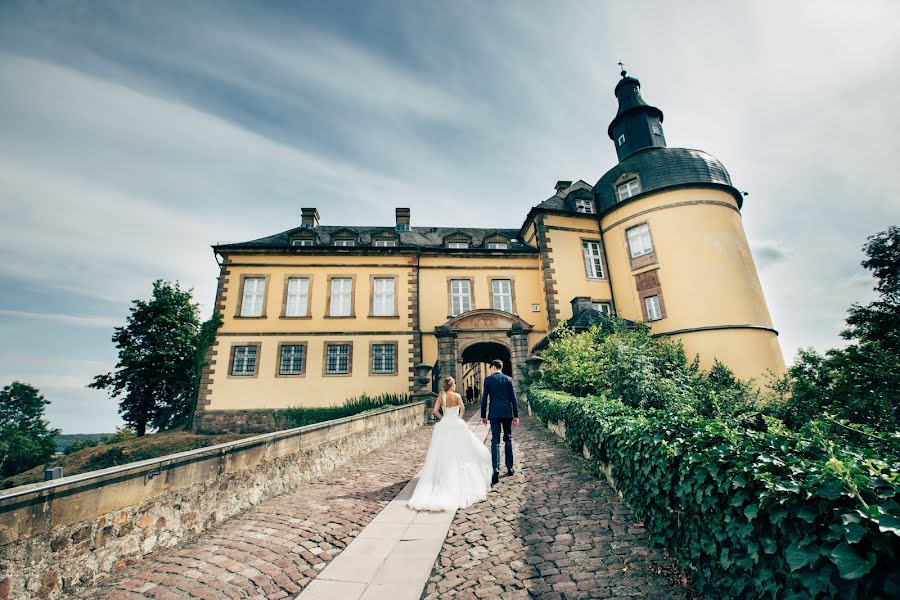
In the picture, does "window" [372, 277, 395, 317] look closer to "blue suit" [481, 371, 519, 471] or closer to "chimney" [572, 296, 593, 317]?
"chimney" [572, 296, 593, 317]

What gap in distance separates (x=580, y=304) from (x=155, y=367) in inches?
1089

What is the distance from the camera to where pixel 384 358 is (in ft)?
66.0

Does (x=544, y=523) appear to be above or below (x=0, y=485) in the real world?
above

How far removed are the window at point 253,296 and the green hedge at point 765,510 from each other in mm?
20388

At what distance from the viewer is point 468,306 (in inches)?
840

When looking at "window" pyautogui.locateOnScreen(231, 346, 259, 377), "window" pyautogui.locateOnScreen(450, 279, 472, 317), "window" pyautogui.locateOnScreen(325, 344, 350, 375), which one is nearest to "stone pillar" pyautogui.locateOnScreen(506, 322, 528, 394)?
"window" pyautogui.locateOnScreen(450, 279, 472, 317)

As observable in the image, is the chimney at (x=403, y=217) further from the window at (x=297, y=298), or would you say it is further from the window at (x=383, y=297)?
the window at (x=297, y=298)

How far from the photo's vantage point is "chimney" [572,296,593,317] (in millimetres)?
19500

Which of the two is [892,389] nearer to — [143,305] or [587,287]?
[587,287]

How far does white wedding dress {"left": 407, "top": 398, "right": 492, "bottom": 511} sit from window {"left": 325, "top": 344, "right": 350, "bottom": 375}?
14297 mm

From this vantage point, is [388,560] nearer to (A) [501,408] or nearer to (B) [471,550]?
(B) [471,550]

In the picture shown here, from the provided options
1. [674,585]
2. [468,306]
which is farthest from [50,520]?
[468,306]

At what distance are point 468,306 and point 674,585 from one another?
18.3m

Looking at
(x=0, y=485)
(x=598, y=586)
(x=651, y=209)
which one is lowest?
(x=0, y=485)
